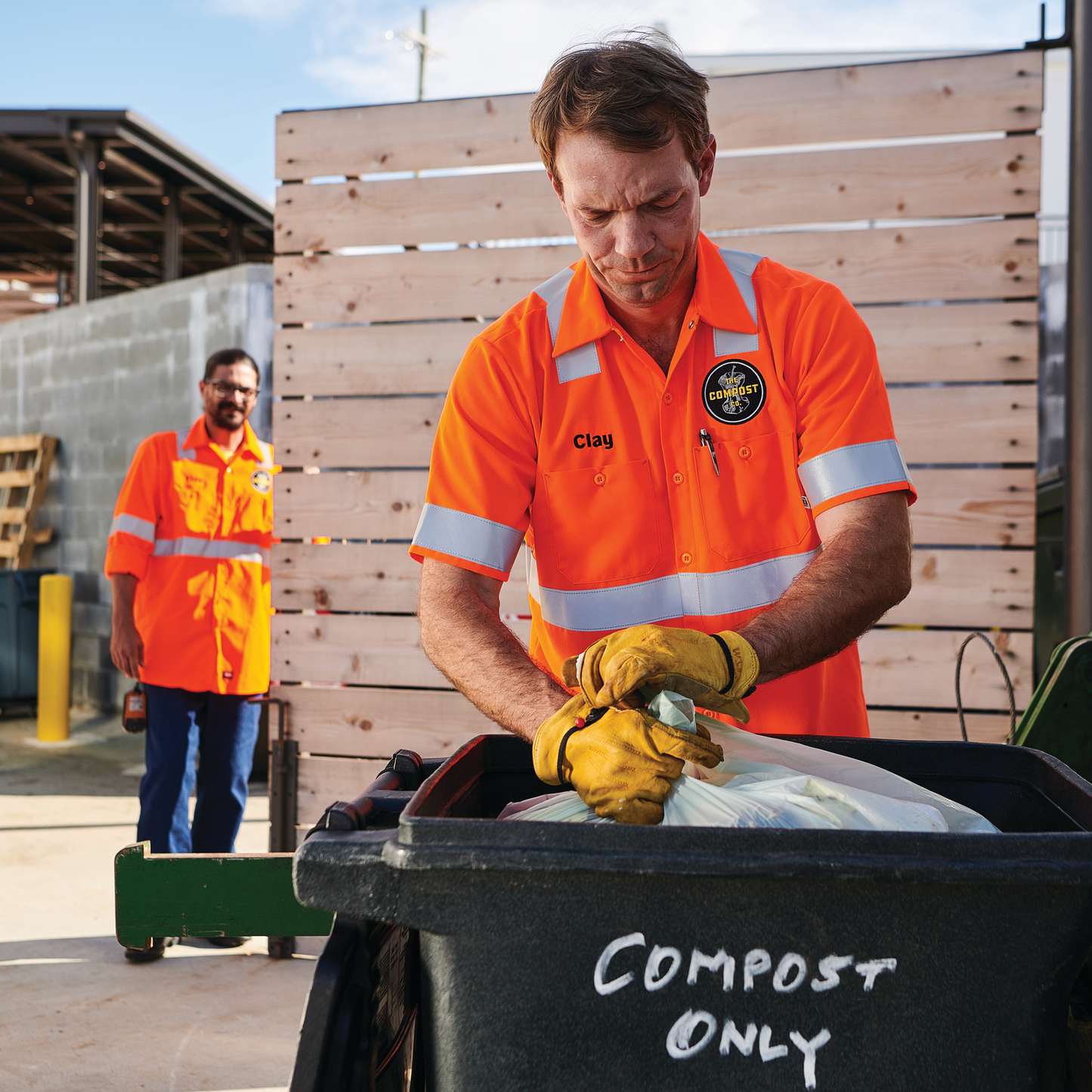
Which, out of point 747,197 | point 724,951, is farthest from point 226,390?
point 724,951

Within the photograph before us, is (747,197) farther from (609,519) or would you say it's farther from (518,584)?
(609,519)

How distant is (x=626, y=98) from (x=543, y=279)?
1978mm

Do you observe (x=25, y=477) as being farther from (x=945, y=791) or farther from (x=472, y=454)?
(x=945, y=791)

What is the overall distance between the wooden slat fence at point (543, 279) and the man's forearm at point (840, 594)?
180 cm

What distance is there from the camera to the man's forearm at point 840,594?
1348mm

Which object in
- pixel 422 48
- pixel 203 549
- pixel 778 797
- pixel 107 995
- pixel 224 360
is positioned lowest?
pixel 107 995

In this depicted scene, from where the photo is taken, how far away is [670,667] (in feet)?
3.57

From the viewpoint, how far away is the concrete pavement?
2.93m

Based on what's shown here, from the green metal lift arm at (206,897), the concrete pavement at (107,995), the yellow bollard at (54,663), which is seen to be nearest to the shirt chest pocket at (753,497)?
the green metal lift arm at (206,897)

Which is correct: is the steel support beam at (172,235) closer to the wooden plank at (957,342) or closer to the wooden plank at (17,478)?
the wooden plank at (17,478)

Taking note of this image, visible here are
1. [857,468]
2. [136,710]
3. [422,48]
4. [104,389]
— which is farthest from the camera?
[422,48]

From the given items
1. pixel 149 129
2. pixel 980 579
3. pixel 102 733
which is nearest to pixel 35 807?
pixel 102 733

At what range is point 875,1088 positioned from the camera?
32.9 inches

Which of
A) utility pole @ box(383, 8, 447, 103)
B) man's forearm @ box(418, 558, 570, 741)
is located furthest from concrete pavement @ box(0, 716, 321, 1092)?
utility pole @ box(383, 8, 447, 103)
